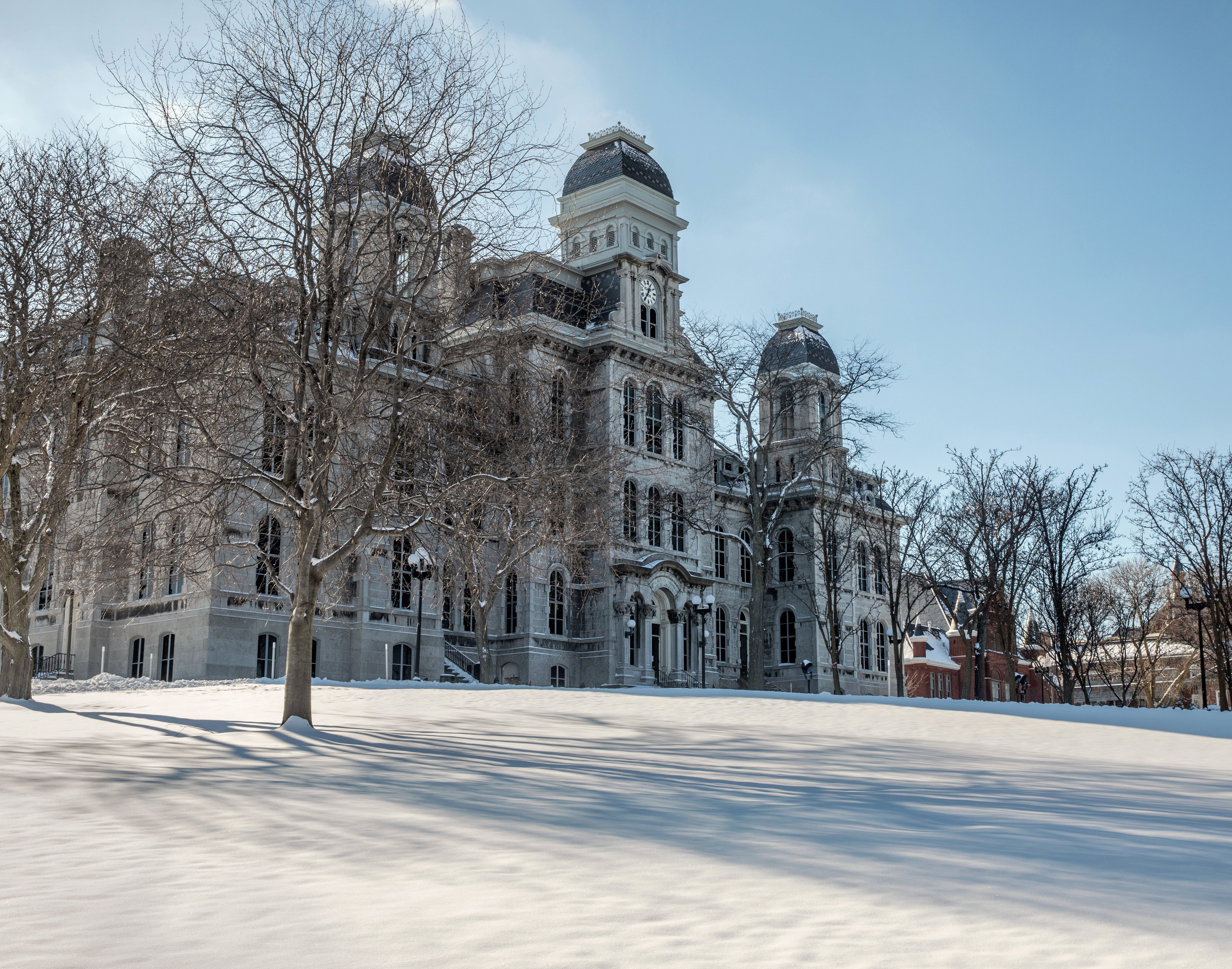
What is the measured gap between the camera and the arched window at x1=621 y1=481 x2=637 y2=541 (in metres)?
46.4

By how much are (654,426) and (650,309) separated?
550cm

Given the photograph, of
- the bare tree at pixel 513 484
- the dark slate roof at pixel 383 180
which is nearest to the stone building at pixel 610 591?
the bare tree at pixel 513 484

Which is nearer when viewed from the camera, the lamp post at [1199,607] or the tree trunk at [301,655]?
the tree trunk at [301,655]

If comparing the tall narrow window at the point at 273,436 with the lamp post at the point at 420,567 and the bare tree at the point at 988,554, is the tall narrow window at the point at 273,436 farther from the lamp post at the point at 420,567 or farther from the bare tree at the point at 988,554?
the bare tree at the point at 988,554

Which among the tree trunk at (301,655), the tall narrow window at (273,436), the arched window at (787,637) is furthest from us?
the arched window at (787,637)

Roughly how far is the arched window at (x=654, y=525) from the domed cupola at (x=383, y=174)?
26.9m

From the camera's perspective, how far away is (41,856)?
Answer: 6.90m

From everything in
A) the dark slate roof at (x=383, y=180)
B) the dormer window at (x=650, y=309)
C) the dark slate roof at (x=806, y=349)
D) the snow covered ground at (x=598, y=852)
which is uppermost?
the dark slate roof at (x=806, y=349)

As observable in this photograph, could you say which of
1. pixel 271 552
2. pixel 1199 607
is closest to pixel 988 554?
pixel 1199 607

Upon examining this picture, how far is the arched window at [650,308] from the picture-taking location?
171 ft

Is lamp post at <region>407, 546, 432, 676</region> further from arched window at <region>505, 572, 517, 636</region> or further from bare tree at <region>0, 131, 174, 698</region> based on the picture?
arched window at <region>505, 572, 517, 636</region>

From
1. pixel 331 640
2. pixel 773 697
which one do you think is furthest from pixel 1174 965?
pixel 331 640

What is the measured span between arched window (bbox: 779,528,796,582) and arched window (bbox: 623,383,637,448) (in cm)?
→ 1584

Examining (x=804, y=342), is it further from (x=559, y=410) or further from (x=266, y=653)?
(x=266, y=653)
